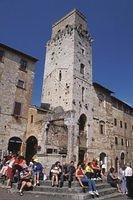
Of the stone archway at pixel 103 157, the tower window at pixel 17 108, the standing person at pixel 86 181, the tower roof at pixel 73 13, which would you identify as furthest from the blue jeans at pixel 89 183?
the tower roof at pixel 73 13

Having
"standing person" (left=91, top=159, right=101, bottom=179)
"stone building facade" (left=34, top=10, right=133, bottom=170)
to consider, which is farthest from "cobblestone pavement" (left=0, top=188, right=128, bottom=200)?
"stone building facade" (left=34, top=10, right=133, bottom=170)

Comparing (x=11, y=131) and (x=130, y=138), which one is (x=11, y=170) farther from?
(x=130, y=138)

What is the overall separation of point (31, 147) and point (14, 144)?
3.07 metres

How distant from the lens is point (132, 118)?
43.7 metres

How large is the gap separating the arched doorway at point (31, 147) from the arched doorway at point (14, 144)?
179 centimetres

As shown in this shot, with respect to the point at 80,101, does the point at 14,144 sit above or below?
below

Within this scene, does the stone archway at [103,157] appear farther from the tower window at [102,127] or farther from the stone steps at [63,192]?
the stone steps at [63,192]

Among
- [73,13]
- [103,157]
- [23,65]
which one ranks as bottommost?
[103,157]

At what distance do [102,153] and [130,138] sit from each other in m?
10.1

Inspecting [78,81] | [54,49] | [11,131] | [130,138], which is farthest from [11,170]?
[130,138]

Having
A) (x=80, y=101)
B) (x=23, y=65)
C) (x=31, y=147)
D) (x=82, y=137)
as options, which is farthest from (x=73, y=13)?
(x=31, y=147)

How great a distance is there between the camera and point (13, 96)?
2608 cm

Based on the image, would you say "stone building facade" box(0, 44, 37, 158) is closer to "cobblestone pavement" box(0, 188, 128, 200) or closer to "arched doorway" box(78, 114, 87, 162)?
"arched doorway" box(78, 114, 87, 162)

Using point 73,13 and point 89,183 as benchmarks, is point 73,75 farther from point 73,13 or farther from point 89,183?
point 89,183
